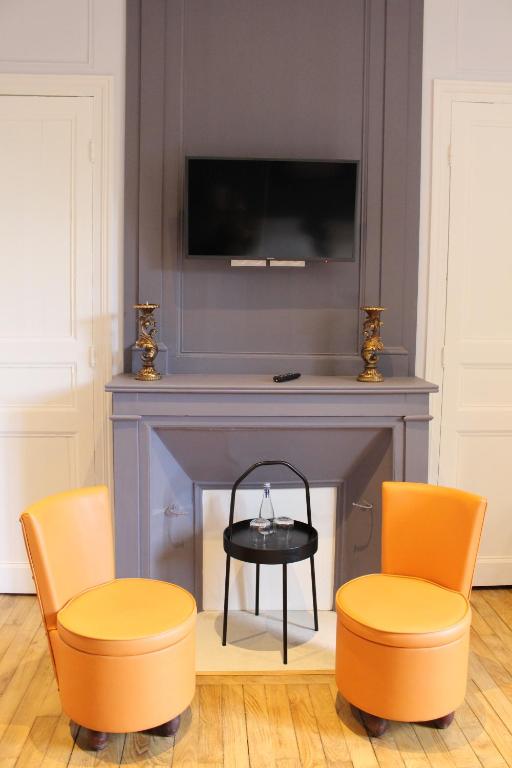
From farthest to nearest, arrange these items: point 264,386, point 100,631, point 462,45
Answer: point 462,45 < point 264,386 < point 100,631

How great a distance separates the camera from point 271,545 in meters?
2.77

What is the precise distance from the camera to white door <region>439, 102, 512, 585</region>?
332cm

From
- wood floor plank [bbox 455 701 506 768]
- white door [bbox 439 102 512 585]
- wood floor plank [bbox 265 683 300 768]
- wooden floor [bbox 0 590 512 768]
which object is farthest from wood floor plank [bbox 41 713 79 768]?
white door [bbox 439 102 512 585]

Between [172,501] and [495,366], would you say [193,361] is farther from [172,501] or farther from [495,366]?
[495,366]

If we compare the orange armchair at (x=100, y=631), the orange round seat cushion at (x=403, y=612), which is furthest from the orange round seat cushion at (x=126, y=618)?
the orange round seat cushion at (x=403, y=612)

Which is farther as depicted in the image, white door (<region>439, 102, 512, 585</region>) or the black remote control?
white door (<region>439, 102, 512, 585</region>)

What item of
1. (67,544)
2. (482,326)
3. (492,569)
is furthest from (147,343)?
(492,569)

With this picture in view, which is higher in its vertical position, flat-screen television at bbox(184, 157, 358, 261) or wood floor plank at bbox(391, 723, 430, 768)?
flat-screen television at bbox(184, 157, 358, 261)

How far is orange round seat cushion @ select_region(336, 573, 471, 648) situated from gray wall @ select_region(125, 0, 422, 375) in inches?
43.0

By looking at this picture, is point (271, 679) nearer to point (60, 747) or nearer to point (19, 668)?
point (60, 747)

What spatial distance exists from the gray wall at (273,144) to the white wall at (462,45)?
0.26 ft

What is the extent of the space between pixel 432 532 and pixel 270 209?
1509 millimetres

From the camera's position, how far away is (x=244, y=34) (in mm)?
3145

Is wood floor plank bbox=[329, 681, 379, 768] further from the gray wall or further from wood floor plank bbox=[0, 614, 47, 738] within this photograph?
the gray wall
